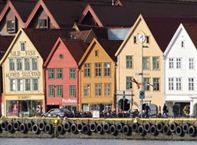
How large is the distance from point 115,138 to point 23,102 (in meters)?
35.1

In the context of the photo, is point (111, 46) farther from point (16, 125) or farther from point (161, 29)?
point (16, 125)

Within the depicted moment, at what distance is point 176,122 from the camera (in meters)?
95.7

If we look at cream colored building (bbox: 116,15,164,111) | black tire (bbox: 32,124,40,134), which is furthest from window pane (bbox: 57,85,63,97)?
black tire (bbox: 32,124,40,134)

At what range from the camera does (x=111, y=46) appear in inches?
4926

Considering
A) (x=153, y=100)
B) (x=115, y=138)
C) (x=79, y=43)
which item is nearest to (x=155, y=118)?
(x=115, y=138)

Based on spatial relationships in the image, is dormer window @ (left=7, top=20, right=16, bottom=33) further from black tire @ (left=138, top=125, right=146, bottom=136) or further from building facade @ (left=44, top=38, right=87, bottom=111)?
black tire @ (left=138, top=125, right=146, bottom=136)

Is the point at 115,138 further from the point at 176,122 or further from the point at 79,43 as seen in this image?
the point at 79,43

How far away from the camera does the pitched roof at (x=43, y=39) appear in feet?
428

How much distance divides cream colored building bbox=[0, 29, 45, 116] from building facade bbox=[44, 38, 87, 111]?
161cm

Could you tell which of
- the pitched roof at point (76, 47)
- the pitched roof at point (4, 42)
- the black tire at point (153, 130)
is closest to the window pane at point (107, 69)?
the pitched roof at point (76, 47)

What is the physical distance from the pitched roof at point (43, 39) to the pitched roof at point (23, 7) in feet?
38.2

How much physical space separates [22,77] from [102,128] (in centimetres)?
3220

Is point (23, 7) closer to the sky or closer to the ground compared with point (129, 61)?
closer to the sky

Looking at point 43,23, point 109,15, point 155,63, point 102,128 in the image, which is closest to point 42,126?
point 102,128
